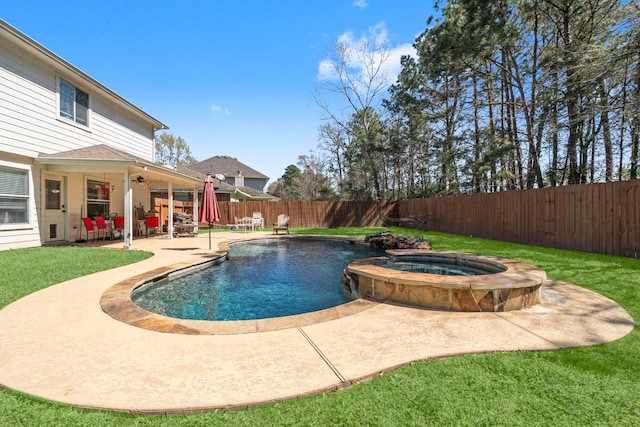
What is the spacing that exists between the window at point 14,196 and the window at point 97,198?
2358mm

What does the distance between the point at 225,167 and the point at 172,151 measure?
23.0 ft

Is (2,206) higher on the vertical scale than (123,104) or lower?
lower

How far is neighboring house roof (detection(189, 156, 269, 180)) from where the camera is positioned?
118ft

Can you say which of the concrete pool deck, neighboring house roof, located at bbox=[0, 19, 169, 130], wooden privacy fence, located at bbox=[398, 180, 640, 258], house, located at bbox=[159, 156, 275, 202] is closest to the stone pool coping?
the concrete pool deck

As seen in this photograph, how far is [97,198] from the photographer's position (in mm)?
11281

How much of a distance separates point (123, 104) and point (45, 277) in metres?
9.05

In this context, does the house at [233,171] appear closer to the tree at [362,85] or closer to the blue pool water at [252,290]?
the tree at [362,85]

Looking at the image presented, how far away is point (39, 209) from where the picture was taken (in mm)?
8891

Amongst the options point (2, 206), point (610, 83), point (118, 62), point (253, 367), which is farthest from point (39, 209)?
point (610, 83)

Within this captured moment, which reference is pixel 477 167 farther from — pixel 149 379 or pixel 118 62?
pixel 118 62

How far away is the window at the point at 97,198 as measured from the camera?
1091cm

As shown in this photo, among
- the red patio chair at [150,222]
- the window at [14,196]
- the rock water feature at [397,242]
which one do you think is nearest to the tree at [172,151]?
the red patio chair at [150,222]

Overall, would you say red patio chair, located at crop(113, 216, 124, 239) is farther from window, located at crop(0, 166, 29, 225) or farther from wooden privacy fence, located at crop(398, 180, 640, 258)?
wooden privacy fence, located at crop(398, 180, 640, 258)

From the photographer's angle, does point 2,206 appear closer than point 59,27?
Yes
